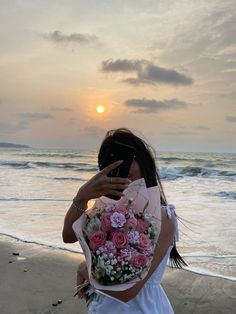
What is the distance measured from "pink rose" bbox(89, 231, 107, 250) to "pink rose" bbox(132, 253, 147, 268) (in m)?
0.13

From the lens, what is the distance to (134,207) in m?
1.68

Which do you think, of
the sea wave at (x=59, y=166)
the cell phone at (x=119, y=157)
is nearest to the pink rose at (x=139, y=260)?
the cell phone at (x=119, y=157)

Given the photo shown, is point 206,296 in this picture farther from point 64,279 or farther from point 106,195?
point 106,195

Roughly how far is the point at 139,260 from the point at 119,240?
106mm

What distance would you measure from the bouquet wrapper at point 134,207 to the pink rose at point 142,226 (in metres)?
0.05

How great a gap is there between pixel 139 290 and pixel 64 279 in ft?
13.2

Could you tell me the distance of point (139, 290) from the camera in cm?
175

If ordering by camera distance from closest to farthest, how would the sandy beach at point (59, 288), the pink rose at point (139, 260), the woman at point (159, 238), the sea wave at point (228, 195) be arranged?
1. the pink rose at point (139, 260)
2. the woman at point (159, 238)
3. the sandy beach at point (59, 288)
4. the sea wave at point (228, 195)

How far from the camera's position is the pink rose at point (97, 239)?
63.3 inches

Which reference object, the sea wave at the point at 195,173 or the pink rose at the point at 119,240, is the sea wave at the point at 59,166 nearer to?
the sea wave at the point at 195,173

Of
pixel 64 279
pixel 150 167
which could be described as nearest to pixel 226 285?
pixel 64 279

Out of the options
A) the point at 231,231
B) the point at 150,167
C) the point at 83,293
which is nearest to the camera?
→ the point at 150,167

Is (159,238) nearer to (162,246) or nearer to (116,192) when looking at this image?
(162,246)

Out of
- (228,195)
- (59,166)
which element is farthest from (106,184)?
(59,166)
